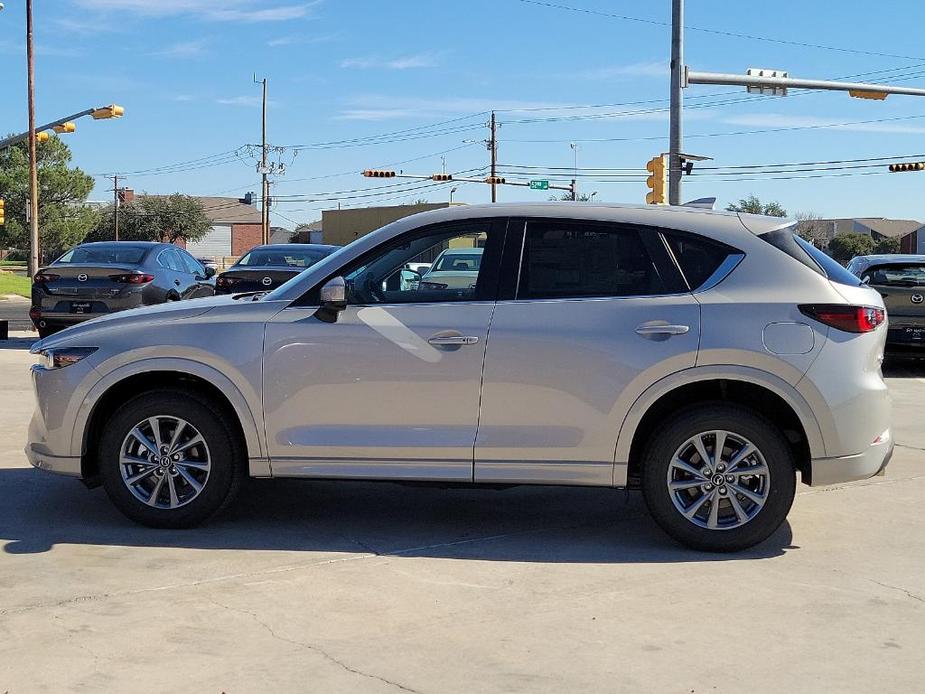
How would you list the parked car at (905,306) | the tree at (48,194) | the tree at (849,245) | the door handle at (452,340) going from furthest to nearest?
1. the tree at (849,245)
2. the tree at (48,194)
3. the parked car at (905,306)
4. the door handle at (452,340)

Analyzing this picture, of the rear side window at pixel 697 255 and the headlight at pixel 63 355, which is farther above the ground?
the rear side window at pixel 697 255

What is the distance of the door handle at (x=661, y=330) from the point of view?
6008 mm

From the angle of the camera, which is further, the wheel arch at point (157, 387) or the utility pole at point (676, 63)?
the utility pole at point (676, 63)

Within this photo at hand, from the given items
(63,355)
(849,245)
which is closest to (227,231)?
(849,245)

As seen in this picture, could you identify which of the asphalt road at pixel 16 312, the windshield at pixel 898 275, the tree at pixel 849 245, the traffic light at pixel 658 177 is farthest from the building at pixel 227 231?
the windshield at pixel 898 275

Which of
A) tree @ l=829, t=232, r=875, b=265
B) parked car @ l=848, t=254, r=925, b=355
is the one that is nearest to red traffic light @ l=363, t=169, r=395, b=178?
parked car @ l=848, t=254, r=925, b=355

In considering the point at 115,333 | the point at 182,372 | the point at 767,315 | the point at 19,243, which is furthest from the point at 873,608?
the point at 19,243

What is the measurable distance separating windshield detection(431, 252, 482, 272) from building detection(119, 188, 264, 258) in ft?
352

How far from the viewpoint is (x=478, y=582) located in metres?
5.57

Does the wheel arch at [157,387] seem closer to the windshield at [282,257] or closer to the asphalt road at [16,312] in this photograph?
the windshield at [282,257]

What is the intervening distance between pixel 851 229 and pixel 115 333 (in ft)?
439

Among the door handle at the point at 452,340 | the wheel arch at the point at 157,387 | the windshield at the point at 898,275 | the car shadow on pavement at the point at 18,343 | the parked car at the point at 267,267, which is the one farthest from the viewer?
the car shadow on pavement at the point at 18,343

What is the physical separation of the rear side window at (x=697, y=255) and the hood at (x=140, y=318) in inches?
97.1

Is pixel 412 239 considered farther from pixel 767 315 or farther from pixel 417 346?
pixel 767 315
